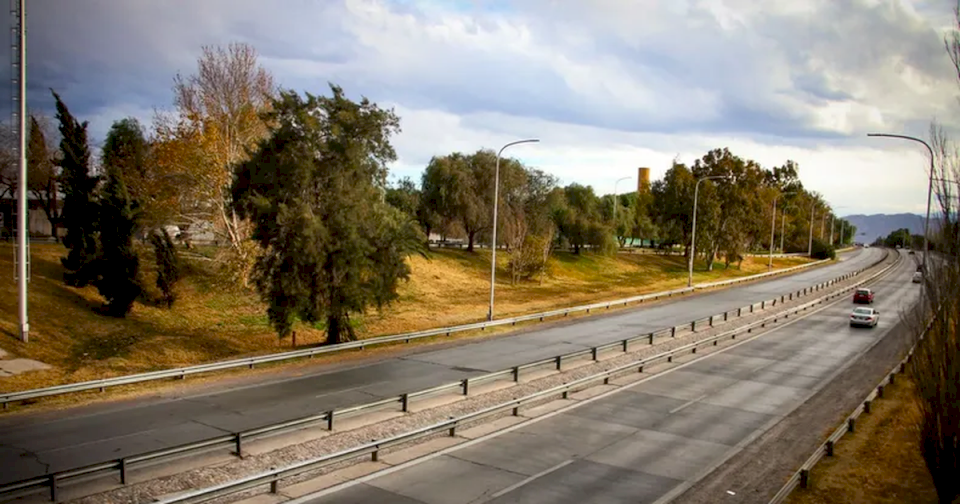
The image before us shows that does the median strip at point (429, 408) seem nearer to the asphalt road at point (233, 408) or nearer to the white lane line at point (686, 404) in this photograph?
the asphalt road at point (233, 408)

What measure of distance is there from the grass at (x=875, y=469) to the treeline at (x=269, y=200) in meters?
21.4

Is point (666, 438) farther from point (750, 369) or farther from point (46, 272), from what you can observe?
point (46, 272)

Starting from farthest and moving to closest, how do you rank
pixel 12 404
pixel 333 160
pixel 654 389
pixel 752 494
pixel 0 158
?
pixel 0 158
pixel 333 160
pixel 654 389
pixel 12 404
pixel 752 494

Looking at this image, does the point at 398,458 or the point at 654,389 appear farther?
the point at 654,389

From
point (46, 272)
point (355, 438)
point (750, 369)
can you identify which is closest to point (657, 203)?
point (750, 369)

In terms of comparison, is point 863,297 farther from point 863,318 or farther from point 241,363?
point 241,363

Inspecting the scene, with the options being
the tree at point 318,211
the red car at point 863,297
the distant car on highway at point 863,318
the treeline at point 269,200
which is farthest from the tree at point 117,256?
the red car at point 863,297

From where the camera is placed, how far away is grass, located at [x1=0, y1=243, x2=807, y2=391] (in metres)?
29.5

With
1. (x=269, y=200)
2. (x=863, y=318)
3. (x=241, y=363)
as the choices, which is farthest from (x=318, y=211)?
(x=863, y=318)

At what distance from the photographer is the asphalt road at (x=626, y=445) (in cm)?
1434

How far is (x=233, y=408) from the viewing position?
20.8m

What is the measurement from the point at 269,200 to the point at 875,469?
25654 mm

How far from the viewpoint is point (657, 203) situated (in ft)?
308

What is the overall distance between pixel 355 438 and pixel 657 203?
82332mm
